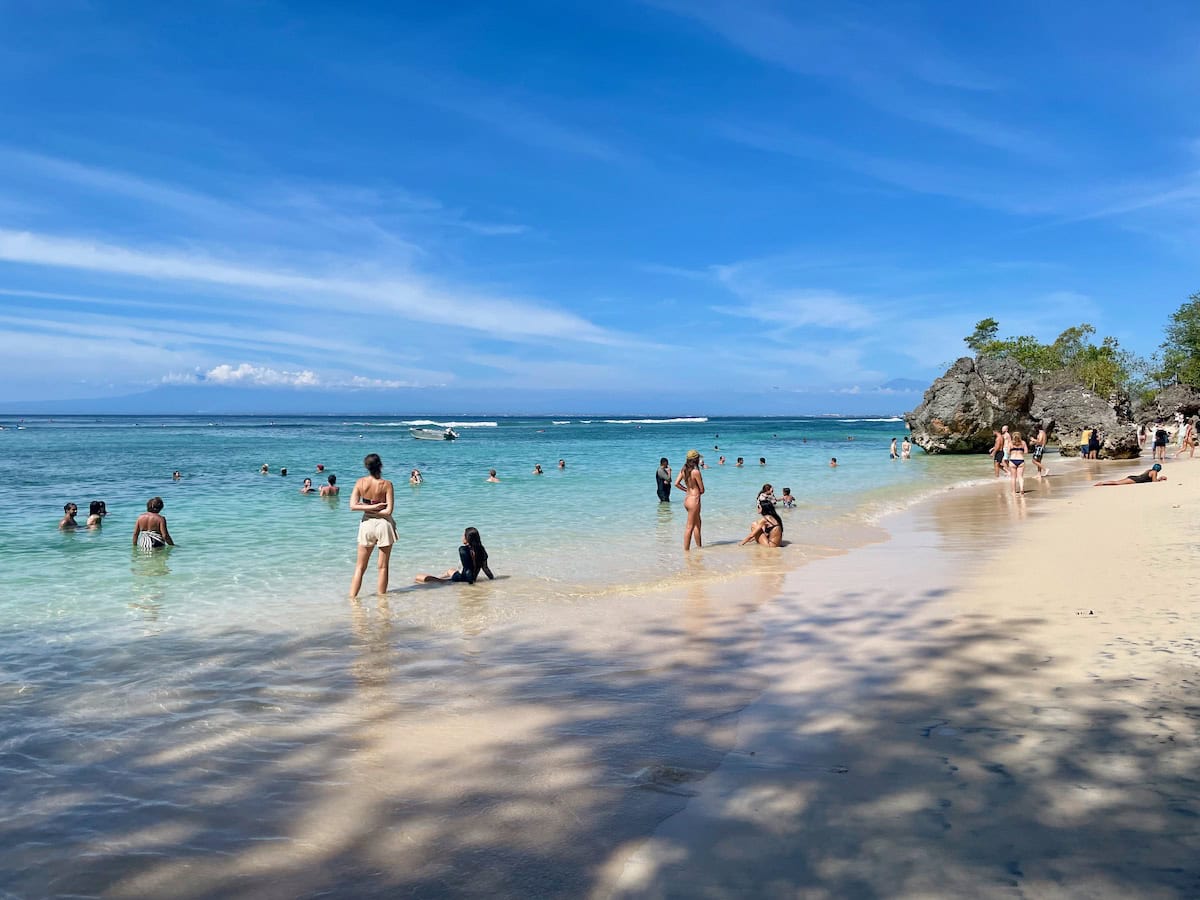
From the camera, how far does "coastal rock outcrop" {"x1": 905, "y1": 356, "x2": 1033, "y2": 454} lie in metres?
43.5

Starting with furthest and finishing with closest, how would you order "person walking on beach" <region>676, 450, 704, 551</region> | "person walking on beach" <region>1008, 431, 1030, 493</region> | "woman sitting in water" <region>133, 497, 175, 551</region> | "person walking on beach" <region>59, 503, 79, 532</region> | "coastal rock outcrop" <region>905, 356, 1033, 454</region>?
1. "coastal rock outcrop" <region>905, 356, 1033, 454</region>
2. "person walking on beach" <region>1008, 431, 1030, 493</region>
3. "person walking on beach" <region>59, 503, 79, 532</region>
4. "woman sitting in water" <region>133, 497, 175, 551</region>
5. "person walking on beach" <region>676, 450, 704, 551</region>

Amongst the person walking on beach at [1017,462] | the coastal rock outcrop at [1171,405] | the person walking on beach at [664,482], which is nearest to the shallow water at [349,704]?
the person walking on beach at [664,482]

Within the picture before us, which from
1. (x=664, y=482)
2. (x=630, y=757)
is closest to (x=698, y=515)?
(x=664, y=482)

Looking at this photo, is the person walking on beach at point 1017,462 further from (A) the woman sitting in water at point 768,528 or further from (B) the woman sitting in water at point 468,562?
(B) the woman sitting in water at point 468,562

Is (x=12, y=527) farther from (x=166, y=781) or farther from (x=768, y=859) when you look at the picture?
(x=768, y=859)

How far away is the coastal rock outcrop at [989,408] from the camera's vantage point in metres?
42.6

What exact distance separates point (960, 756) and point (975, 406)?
43.2 metres

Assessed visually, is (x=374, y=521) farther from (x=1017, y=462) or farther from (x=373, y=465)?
(x=1017, y=462)

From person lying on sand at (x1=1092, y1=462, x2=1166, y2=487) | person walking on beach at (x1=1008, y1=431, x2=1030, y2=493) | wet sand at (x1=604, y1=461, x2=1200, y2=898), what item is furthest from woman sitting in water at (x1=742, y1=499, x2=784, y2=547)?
person lying on sand at (x1=1092, y1=462, x2=1166, y2=487)

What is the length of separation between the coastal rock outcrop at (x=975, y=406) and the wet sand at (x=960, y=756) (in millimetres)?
36405

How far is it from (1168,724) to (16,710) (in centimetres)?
874

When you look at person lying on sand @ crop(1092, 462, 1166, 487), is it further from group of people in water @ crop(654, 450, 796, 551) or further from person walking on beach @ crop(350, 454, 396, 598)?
person walking on beach @ crop(350, 454, 396, 598)

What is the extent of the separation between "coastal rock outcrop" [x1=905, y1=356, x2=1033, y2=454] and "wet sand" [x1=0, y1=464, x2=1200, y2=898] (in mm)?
37406

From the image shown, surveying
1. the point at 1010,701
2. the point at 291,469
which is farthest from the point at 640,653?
the point at 291,469
